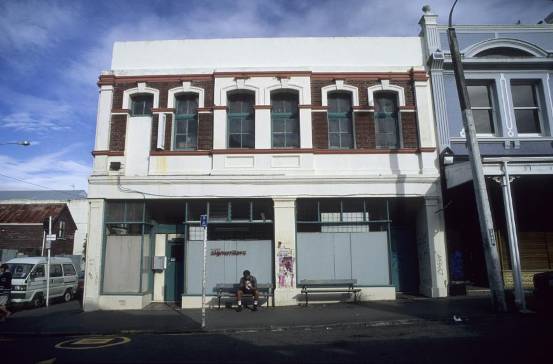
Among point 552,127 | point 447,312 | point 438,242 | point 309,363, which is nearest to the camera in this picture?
point 309,363

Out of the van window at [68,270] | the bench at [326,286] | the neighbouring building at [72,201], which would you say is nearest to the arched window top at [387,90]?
the bench at [326,286]

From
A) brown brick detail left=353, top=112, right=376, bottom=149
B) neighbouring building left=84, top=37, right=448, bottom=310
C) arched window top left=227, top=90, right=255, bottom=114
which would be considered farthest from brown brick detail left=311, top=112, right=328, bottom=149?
arched window top left=227, top=90, right=255, bottom=114

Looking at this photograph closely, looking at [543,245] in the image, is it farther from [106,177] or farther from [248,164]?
[106,177]

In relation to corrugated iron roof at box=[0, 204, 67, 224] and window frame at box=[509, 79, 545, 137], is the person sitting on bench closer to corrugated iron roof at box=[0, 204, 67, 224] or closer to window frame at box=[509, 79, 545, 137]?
window frame at box=[509, 79, 545, 137]

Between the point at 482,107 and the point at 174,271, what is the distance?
12720 mm

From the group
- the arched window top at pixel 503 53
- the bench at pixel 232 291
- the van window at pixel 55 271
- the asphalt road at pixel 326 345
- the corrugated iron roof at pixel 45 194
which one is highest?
the corrugated iron roof at pixel 45 194

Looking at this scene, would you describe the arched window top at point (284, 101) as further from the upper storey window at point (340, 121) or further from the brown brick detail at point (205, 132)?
the brown brick detail at point (205, 132)

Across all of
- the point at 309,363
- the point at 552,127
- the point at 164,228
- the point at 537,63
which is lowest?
the point at 309,363

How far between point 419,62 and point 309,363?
1212 cm

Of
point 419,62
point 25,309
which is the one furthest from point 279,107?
point 25,309

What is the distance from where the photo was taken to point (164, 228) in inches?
575

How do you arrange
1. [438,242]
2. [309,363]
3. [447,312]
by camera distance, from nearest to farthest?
[309,363]
[447,312]
[438,242]

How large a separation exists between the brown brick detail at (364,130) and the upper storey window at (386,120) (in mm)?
308

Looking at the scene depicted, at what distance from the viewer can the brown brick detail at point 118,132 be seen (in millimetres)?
13930
